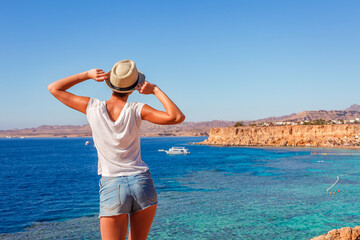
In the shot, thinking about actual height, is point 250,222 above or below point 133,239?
below

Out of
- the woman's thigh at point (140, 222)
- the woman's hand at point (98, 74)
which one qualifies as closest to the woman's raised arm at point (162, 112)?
the woman's hand at point (98, 74)

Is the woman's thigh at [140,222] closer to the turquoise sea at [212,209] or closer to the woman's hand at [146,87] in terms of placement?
the woman's hand at [146,87]

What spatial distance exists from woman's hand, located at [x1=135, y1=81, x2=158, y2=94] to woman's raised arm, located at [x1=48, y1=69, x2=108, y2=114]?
0.97ft

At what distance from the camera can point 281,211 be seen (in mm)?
19688

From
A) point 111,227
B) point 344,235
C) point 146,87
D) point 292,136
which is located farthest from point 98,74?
point 292,136

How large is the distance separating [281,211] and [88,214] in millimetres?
12030

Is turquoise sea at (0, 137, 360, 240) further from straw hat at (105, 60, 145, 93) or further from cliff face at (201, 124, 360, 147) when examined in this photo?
cliff face at (201, 124, 360, 147)

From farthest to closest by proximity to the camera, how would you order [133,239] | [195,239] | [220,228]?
[220,228] → [195,239] → [133,239]

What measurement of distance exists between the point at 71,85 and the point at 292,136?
101297mm

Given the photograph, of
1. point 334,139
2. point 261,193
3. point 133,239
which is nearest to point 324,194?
point 261,193

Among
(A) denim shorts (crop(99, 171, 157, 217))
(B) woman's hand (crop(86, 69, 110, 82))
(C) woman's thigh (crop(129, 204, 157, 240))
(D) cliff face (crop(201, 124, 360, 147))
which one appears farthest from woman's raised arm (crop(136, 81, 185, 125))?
(D) cliff face (crop(201, 124, 360, 147))

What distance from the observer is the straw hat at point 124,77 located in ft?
8.57

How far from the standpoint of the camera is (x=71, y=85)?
2762mm

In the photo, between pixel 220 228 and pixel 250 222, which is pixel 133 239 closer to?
pixel 220 228
